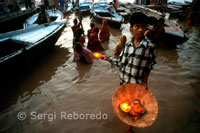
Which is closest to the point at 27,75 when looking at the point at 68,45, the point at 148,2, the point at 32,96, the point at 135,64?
the point at 32,96

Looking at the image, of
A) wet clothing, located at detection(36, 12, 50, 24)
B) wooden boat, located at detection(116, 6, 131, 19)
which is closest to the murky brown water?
wet clothing, located at detection(36, 12, 50, 24)

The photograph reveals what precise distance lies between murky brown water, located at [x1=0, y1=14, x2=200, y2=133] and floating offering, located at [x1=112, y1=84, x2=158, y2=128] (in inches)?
42.2

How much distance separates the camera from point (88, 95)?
3.24 metres

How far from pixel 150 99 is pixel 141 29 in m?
0.92

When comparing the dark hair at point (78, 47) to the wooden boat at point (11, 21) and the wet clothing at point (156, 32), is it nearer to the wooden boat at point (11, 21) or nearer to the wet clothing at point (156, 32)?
the wet clothing at point (156, 32)

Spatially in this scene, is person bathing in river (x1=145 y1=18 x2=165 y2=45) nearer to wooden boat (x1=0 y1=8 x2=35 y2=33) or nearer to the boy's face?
the boy's face

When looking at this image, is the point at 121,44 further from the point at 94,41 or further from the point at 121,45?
the point at 94,41

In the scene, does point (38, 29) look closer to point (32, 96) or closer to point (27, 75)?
point (27, 75)

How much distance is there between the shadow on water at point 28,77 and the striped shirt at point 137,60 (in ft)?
9.92

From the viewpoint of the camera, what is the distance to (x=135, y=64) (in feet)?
5.60

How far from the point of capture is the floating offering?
1475mm

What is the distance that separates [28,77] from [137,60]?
3.78m

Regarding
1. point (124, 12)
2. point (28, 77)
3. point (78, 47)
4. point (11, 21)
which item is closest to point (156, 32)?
point (78, 47)

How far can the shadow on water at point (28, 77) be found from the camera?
3320 mm
